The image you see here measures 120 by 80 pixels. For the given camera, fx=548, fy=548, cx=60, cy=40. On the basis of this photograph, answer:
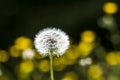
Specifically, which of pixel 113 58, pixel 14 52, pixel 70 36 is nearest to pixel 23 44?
pixel 14 52

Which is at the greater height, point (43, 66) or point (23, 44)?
point (23, 44)

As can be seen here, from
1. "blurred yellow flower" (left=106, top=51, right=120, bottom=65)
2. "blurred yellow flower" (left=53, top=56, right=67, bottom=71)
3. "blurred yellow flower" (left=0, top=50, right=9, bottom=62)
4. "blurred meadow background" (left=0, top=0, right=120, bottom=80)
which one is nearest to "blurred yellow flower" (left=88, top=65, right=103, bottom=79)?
"blurred meadow background" (left=0, top=0, right=120, bottom=80)

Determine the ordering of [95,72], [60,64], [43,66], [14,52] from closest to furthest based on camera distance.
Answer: [95,72] → [43,66] → [60,64] → [14,52]

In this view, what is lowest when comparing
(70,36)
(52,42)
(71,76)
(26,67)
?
(71,76)

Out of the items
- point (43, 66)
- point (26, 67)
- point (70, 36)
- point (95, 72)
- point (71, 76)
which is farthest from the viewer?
point (70, 36)

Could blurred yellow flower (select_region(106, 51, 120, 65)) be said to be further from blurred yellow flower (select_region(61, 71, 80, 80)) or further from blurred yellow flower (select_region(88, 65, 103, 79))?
blurred yellow flower (select_region(61, 71, 80, 80))

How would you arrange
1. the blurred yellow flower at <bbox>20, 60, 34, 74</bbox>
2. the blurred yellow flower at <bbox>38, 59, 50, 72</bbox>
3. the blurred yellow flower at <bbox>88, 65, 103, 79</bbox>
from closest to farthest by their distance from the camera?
1. the blurred yellow flower at <bbox>88, 65, 103, 79</bbox>
2. the blurred yellow flower at <bbox>20, 60, 34, 74</bbox>
3. the blurred yellow flower at <bbox>38, 59, 50, 72</bbox>

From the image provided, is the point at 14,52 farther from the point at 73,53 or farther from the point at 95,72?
the point at 95,72
